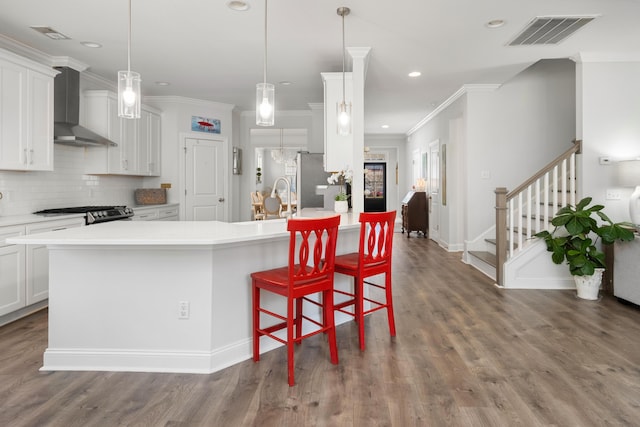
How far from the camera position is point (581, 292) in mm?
4199

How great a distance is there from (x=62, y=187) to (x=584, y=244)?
18.8ft

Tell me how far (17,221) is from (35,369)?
152cm

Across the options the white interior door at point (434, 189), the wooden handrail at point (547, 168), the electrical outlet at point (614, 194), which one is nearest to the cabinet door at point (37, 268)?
the wooden handrail at point (547, 168)

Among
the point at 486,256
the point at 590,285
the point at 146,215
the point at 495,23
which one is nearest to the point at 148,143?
the point at 146,215

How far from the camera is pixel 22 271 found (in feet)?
11.8

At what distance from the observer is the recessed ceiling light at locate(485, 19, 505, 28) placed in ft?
12.2

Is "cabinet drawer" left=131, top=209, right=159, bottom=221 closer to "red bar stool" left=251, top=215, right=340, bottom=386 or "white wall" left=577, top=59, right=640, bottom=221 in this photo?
"red bar stool" left=251, top=215, right=340, bottom=386

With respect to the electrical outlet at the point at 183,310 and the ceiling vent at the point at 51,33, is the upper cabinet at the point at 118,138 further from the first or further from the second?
the electrical outlet at the point at 183,310

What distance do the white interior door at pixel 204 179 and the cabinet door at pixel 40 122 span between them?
2.85 m

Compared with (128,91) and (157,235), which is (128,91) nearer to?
(128,91)

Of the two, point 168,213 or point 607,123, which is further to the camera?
point 168,213

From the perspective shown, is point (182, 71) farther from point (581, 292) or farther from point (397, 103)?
point (581, 292)

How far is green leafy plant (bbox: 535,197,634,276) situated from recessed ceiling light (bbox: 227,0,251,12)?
360 cm

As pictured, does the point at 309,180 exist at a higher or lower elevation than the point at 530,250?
higher
